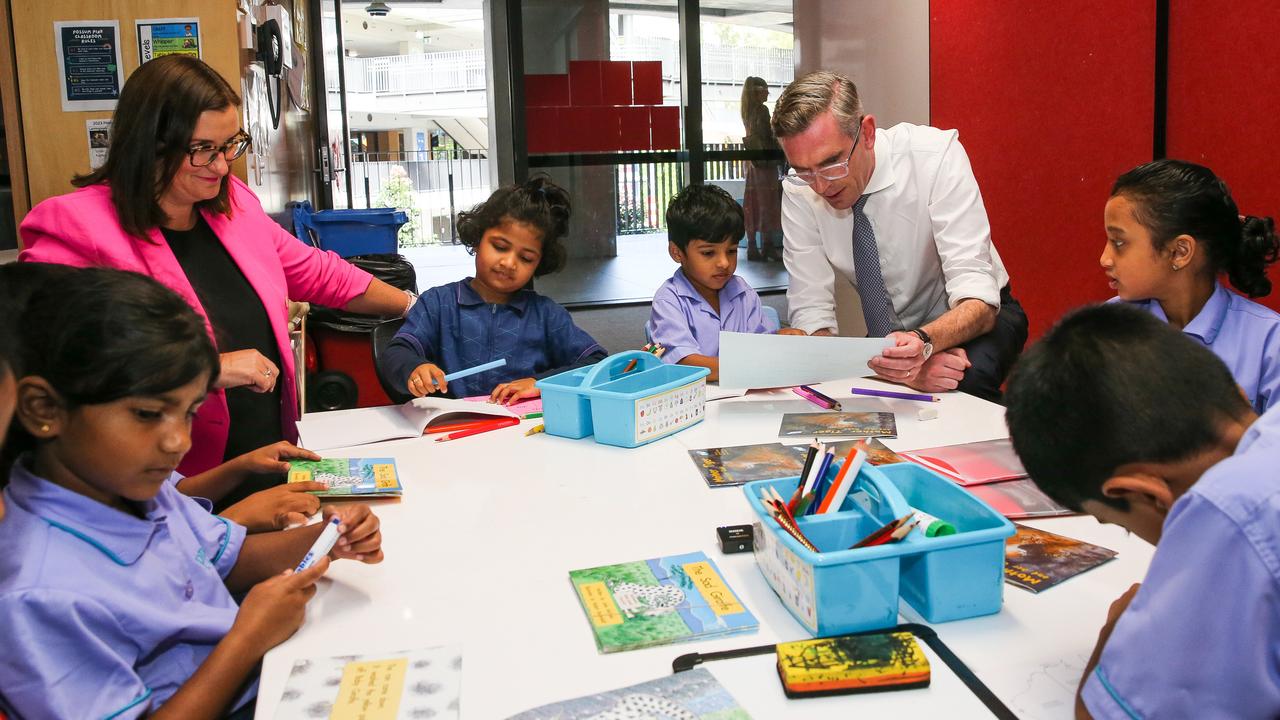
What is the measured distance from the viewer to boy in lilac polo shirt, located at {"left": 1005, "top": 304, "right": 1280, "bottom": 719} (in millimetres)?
739

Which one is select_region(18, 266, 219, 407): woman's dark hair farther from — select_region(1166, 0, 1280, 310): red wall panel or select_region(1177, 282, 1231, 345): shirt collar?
select_region(1166, 0, 1280, 310): red wall panel

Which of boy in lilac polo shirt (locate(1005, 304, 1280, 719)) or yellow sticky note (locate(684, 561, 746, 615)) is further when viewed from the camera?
yellow sticky note (locate(684, 561, 746, 615))

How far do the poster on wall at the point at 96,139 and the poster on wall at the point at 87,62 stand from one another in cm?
4

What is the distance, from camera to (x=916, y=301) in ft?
8.72

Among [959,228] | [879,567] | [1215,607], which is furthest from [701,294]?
[1215,607]

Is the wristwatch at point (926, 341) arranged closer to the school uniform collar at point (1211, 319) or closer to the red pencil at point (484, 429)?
the school uniform collar at point (1211, 319)

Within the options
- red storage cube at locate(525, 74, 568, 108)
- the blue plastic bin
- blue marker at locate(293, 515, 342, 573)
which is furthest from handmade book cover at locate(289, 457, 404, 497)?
red storage cube at locate(525, 74, 568, 108)

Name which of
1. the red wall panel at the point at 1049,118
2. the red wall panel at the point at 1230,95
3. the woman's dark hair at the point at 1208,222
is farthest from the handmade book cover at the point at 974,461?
the red wall panel at the point at 1049,118

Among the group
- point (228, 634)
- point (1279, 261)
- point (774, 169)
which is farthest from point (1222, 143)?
point (774, 169)

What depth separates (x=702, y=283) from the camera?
2.71 meters

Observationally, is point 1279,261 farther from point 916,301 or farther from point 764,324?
point 764,324

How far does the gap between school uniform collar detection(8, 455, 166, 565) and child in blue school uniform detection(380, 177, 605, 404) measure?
1298 millimetres

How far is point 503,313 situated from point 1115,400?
72.8 inches

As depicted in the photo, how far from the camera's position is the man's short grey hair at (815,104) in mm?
2361
